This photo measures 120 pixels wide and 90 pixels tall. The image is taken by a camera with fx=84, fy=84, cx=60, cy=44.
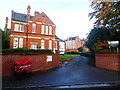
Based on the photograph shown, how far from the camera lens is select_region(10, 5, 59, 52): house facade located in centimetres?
1934

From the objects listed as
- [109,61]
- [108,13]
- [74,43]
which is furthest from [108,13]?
[74,43]

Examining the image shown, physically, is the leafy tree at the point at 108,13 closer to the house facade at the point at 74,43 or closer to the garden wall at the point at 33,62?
the garden wall at the point at 33,62

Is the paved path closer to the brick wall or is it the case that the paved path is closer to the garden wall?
the garden wall

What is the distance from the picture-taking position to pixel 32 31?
20.9 metres

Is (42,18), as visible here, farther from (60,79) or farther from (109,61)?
(60,79)

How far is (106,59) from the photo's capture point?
9.93 m

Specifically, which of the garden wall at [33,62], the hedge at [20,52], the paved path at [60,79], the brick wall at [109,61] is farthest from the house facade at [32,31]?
the brick wall at [109,61]

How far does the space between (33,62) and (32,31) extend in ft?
43.6

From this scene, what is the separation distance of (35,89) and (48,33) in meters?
18.9

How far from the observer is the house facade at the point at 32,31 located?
19344 mm

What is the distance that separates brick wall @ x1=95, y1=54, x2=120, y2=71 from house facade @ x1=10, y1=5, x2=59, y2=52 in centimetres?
1465

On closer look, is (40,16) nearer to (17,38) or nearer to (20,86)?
(17,38)

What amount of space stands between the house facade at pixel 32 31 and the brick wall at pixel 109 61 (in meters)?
14.6

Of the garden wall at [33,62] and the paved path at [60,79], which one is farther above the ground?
the garden wall at [33,62]
